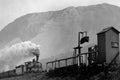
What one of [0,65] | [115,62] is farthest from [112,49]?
[0,65]

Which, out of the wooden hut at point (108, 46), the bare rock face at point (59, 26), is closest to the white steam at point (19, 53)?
the wooden hut at point (108, 46)

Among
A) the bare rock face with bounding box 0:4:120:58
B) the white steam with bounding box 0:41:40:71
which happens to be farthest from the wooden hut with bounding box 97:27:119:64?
the bare rock face with bounding box 0:4:120:58

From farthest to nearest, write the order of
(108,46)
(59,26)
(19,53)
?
(59,26)
(19,53)
(108,46)

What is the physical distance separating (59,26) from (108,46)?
138m

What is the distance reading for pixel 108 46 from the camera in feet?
60.0

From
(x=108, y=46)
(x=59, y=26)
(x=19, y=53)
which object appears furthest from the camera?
(x=59, y=26)

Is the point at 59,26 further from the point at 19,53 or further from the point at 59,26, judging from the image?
the point at 19,53

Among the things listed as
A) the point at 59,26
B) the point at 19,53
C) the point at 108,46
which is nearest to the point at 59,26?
the point at 59,26

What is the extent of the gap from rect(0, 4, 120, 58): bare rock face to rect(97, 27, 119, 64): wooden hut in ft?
360

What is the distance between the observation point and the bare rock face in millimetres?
138400

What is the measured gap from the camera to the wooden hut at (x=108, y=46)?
18.2 meters

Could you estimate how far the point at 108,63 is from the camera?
18.0 metres

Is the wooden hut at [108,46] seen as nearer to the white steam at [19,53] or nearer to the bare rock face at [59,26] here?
the white steam at [19,53]

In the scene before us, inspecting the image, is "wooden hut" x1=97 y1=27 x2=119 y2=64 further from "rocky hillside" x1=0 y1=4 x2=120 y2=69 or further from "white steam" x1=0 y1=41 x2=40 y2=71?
"rocky hillside" x1=0 y1=4 x2=120 y2=69
